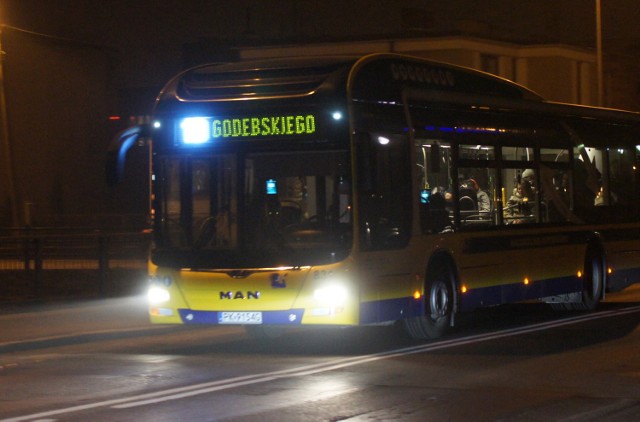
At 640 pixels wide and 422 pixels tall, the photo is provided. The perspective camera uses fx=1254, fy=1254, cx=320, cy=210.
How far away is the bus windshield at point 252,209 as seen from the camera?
13656 millimetres

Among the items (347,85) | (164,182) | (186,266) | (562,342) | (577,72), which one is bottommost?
(562,342)

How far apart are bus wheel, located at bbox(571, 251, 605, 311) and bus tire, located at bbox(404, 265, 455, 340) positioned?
4.31m

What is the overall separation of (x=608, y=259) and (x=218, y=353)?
26.3 feet

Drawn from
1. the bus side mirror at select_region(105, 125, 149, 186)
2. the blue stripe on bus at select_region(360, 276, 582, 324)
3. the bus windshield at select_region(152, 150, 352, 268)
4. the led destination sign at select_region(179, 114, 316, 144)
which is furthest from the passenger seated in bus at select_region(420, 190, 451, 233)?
the bus side mirror at select_region(105, 125, 149, 186)

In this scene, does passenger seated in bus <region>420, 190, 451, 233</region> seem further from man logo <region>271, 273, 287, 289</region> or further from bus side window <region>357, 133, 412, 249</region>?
man logo <region>271, 273, 287, 289</region>

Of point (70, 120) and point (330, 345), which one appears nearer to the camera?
point (330, 345)

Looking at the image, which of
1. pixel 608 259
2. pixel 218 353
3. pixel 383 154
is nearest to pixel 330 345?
pixel 218 353

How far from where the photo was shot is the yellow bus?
13.7 metres

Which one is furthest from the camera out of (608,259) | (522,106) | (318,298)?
(608,259)

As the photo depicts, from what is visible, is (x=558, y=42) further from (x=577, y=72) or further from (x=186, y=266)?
(x=186, y=266)

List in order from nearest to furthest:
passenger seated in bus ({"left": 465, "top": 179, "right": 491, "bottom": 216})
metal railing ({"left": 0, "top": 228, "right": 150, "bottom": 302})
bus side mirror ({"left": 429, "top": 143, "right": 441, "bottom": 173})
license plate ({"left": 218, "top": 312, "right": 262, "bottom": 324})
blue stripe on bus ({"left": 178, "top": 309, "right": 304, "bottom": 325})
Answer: blue stripe on bus ({"left": 178, "top": 309, "right": 304, "bottom": 325}) < license plate ({"left": 218, "top": 312, "right": 262, "bottom": 324}) < bus side mirror ({"left": 429, "top": 143, "right": 441, "bottom": 173}) < passenger seated in bus ({"left": 465, "top": 179, "right": 491, "bottom": 216}) < metal railing ({"left": 0, "top": 228, "right": 150, "bottom": 302})

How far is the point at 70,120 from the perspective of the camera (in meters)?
58.6

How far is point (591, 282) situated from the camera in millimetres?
19406

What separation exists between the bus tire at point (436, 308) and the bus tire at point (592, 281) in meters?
4.30
